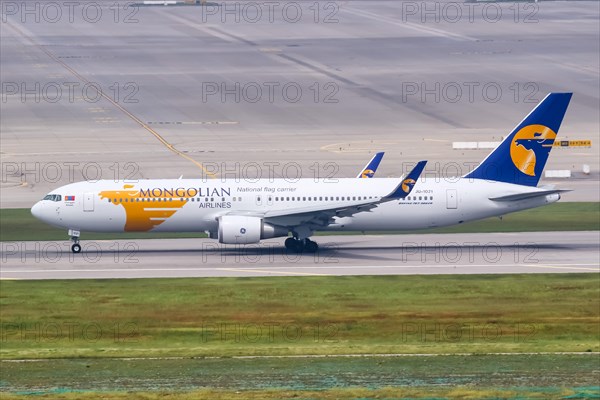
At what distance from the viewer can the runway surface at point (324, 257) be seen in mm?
59875

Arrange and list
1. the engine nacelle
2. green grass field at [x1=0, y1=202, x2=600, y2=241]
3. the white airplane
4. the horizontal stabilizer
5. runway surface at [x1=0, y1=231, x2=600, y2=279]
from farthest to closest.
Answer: green grass field at [x1=0, y1=202, x2=600, y2=241] → the white airplane → the horizontal stabilizer → the engine nacelle → runway surface at [x1=0, y1=231, x2=600, y2=279]

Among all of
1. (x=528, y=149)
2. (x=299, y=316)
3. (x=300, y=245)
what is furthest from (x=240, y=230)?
(x=528, y=149)

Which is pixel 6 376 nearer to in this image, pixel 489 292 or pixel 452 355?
pixel 452 355

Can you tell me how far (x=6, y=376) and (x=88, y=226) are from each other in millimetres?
26657

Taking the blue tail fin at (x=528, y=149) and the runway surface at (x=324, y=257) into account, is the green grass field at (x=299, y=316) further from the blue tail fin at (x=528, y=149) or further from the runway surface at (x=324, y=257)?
the blue tail fin at (x=528, y=149)

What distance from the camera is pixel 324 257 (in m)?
64.5

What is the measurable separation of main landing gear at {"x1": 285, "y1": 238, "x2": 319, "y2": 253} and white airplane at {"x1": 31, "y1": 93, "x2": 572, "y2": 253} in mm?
51

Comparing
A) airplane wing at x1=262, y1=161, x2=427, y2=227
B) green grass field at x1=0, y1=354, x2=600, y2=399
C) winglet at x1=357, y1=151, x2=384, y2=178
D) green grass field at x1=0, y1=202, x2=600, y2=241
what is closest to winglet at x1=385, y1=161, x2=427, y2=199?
airplane wing at x1=262, y1=161, x2=427, y2=227

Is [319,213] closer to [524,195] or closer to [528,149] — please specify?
[524,195]

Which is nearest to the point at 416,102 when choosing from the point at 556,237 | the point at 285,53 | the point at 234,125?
the point at 234,125

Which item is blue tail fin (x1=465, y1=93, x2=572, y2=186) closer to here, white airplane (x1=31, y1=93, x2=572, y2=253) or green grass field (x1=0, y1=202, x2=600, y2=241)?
white airplane (x1=31, y1=93, x2=572, y2=253)

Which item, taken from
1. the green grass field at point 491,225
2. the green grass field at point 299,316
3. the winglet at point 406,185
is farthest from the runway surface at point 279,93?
the green grass field at point 299,316

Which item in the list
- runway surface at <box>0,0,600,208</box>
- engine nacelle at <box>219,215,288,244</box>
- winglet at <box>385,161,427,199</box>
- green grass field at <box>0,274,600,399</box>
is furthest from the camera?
runway surface at <box>0,0,600,208</box>

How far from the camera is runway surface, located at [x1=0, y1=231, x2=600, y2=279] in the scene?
5988cm
